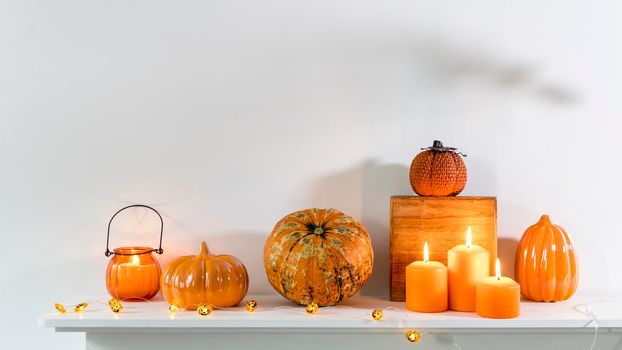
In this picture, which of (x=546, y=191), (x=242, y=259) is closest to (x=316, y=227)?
(x=242, y=259)

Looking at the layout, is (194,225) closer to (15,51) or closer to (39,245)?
(39,245)

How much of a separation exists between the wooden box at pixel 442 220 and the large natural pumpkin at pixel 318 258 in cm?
8

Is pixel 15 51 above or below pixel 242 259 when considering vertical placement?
above

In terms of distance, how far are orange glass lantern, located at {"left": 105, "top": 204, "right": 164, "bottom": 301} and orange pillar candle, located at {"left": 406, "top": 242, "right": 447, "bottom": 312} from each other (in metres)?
0.48

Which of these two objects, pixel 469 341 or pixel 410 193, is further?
pixel 410 193

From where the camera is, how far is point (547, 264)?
129cm

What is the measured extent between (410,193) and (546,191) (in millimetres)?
270

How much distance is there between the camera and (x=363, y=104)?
1.39 meters

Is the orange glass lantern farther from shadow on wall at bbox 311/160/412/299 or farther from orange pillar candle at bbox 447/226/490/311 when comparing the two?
orange pillar candle at bbox 447/226/490/311

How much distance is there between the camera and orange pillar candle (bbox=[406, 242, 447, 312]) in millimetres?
1228

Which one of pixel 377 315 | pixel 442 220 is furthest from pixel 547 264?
pixel 377 315

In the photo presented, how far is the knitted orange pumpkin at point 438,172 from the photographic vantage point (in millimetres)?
1287

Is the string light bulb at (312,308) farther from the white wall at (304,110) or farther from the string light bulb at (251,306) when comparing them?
the white wall at (304,110)

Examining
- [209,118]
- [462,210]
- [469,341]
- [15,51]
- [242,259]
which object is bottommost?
[469,341]
